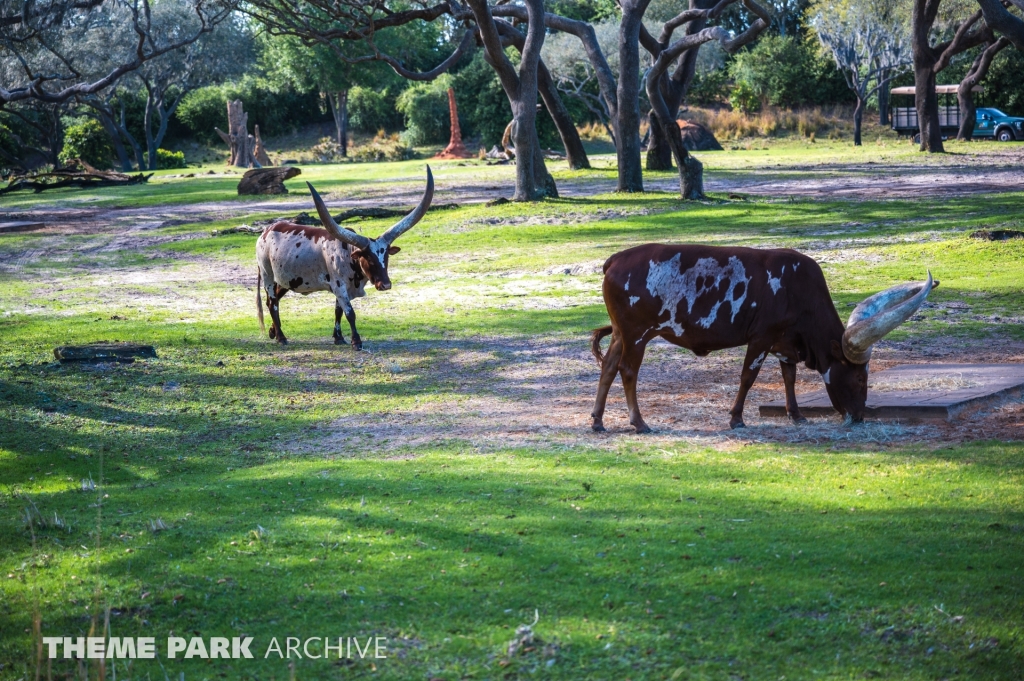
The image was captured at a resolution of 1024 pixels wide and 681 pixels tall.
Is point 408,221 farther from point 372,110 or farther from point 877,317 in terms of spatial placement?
point 372,110

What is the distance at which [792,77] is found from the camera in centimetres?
6806

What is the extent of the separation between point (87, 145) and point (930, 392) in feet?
175

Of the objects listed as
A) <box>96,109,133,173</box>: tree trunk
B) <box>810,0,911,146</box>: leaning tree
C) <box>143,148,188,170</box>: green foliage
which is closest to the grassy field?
<box>810,0,911,146</box>: leaning tree

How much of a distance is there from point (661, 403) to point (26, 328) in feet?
33.4

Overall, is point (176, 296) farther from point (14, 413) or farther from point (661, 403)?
point (661, 403)

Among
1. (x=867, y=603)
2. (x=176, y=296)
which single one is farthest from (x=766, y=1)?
(x=867, y=603)

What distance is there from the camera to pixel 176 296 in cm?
1942

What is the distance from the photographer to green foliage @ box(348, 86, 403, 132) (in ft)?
240

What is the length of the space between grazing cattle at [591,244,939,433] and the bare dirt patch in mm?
409

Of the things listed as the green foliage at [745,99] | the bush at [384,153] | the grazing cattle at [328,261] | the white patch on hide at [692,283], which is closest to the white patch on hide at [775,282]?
the white patch on hide at [692,283]

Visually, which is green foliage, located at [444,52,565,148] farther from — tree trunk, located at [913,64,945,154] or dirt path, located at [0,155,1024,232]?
dirt path, located at [0,155,1024,232]

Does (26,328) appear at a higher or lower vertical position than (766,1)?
lower

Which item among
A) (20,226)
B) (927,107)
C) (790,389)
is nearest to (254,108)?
(20,226)

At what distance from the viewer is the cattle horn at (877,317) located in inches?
355
